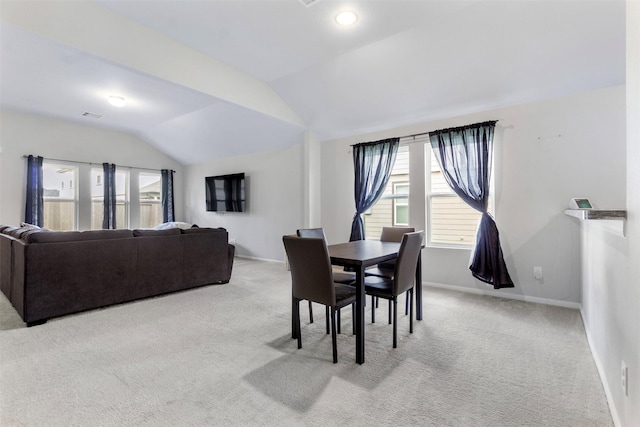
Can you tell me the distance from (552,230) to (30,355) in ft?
16.2

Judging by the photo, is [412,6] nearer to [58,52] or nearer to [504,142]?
[504,142]

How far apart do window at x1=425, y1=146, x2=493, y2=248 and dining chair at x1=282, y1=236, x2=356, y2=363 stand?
2.35 m

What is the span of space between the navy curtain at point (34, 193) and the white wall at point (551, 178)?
7.30 meters

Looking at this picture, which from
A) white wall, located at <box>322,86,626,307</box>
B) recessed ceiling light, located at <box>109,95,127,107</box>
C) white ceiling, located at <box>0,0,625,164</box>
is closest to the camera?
white ceiling, located at <box>0,0,625,164</box>

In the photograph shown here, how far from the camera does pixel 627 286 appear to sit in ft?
4.25

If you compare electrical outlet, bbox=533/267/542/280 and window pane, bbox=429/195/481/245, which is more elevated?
window pane, bbox=429/195/481/245

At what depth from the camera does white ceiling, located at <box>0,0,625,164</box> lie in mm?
2717

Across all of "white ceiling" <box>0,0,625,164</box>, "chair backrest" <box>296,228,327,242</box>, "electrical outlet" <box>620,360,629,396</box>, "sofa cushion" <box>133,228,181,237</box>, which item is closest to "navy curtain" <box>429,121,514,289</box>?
"white ceiling" <box>0,0,625,164</box>

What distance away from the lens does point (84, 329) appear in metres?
2.72

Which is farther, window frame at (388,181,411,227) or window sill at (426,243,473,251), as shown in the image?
window frame at (388,181,411,227)

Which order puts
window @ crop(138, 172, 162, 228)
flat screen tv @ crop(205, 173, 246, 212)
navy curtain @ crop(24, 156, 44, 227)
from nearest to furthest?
1. navy curtain @ crop(24, 156, 44, 227)
2. flat screen tv @ crop(205, 173, 246, 212)
3. window @ crop(138, 172, 162, 228)

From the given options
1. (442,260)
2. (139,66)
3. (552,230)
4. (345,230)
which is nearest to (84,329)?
(139,66)

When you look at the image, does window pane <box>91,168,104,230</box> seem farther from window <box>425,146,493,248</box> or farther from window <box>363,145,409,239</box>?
window <box>425,146,493,248</box>

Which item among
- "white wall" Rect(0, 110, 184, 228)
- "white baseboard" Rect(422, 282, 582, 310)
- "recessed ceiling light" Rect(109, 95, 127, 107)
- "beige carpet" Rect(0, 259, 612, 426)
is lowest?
"beige carpet" Rect(0, 259, 612, 426)
